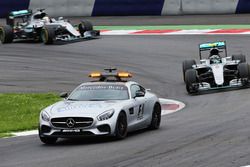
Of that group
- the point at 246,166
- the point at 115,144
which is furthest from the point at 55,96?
the point at 246,166

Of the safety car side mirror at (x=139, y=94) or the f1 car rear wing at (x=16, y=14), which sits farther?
the f1 car rear wing at (x=16, y=14)

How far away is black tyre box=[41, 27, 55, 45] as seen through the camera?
36531mm

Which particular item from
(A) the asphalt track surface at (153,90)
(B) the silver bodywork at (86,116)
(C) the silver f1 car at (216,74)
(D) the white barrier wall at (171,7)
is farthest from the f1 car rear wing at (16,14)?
(B) the silver bodywork at (86,116)

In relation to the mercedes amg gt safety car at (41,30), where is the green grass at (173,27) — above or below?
below

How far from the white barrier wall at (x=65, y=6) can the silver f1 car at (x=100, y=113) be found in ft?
86.8

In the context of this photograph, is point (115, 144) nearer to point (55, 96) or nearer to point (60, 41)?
point (55, 96)

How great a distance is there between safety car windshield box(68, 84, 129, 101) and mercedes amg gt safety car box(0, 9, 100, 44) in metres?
18.7

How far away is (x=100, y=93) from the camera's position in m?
18.2

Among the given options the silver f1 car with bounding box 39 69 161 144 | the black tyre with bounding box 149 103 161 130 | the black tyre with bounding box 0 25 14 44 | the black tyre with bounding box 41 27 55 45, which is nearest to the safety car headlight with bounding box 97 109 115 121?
the silver f1 car with bounding box 39 69 161 144

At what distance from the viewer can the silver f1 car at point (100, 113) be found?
54.9 ft

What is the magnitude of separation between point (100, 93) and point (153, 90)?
8481mm

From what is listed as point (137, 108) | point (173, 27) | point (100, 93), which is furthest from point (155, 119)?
point (173, 27)

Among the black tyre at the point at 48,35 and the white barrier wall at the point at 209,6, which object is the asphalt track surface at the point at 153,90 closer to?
the black tyre at the point at 48,35

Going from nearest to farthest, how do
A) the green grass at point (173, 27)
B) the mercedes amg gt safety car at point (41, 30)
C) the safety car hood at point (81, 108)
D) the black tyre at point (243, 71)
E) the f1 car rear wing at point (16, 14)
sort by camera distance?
the safety car hood at point (81, 108), the black tyre at point (243, 71), the mercedes amg gt safety car at point (41, 30), the f1 car rear wing at point (16, 14), the green grass at point (173, 27)
